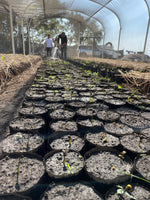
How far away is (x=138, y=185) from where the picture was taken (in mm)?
1124

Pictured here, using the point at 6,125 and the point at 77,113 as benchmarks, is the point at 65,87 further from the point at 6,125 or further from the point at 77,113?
the point at 6,125

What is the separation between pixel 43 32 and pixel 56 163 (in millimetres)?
24697

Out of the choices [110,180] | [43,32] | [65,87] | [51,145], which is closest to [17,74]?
[65,87]

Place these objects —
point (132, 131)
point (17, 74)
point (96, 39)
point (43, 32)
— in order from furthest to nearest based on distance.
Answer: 1. point (43, 32)
2. point (96, 39)
3. point (17, 74)
4. point (132, 131)

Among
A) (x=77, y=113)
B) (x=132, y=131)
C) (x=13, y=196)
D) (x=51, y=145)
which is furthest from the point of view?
(x=77, y=113)

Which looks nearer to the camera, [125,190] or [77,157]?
[125,190]

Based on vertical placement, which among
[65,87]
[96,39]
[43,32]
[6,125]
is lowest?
[6,125]

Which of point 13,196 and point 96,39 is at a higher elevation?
point 96,39

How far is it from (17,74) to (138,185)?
525 cm

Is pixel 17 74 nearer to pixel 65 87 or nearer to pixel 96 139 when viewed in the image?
pixel 65 87

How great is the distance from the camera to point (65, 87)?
3.52 m

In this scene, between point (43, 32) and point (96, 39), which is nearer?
point (96, 39)

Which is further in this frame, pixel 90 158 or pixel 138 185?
pixel 90 158

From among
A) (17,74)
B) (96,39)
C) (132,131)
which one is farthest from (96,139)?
(96,39)
